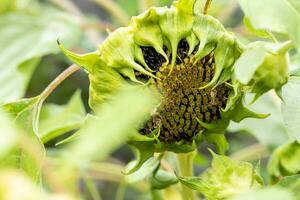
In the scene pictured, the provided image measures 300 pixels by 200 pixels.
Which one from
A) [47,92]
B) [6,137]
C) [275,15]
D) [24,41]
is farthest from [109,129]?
[24,41]

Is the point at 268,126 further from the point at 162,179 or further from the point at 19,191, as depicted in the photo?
the point at 19,191

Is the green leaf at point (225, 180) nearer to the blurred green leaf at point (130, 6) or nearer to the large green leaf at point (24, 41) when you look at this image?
the large green leaf at point (24, 41)

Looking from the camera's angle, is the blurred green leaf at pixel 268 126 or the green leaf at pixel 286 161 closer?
the green leaf at pixel 286 161

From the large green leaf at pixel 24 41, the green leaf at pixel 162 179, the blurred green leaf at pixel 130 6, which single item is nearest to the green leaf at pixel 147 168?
the green leaf at pixel 162 179

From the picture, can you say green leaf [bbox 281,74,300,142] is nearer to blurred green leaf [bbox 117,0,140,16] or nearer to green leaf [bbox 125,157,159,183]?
green leaf [bbox 125,157,159,183]

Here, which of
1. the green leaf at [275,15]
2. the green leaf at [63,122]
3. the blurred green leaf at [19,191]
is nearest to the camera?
the blurred green leaf at [19,191]

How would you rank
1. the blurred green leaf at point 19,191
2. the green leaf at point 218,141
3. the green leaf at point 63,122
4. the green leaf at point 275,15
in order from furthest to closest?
the green leaf at point 63,122 < the green leaf at point 218,141 < the green leaf at point 275,15 < the blurred green leaf at point 19,191

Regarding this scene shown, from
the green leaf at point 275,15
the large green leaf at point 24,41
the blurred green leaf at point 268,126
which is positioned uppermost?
the green leaf at point 275,15
